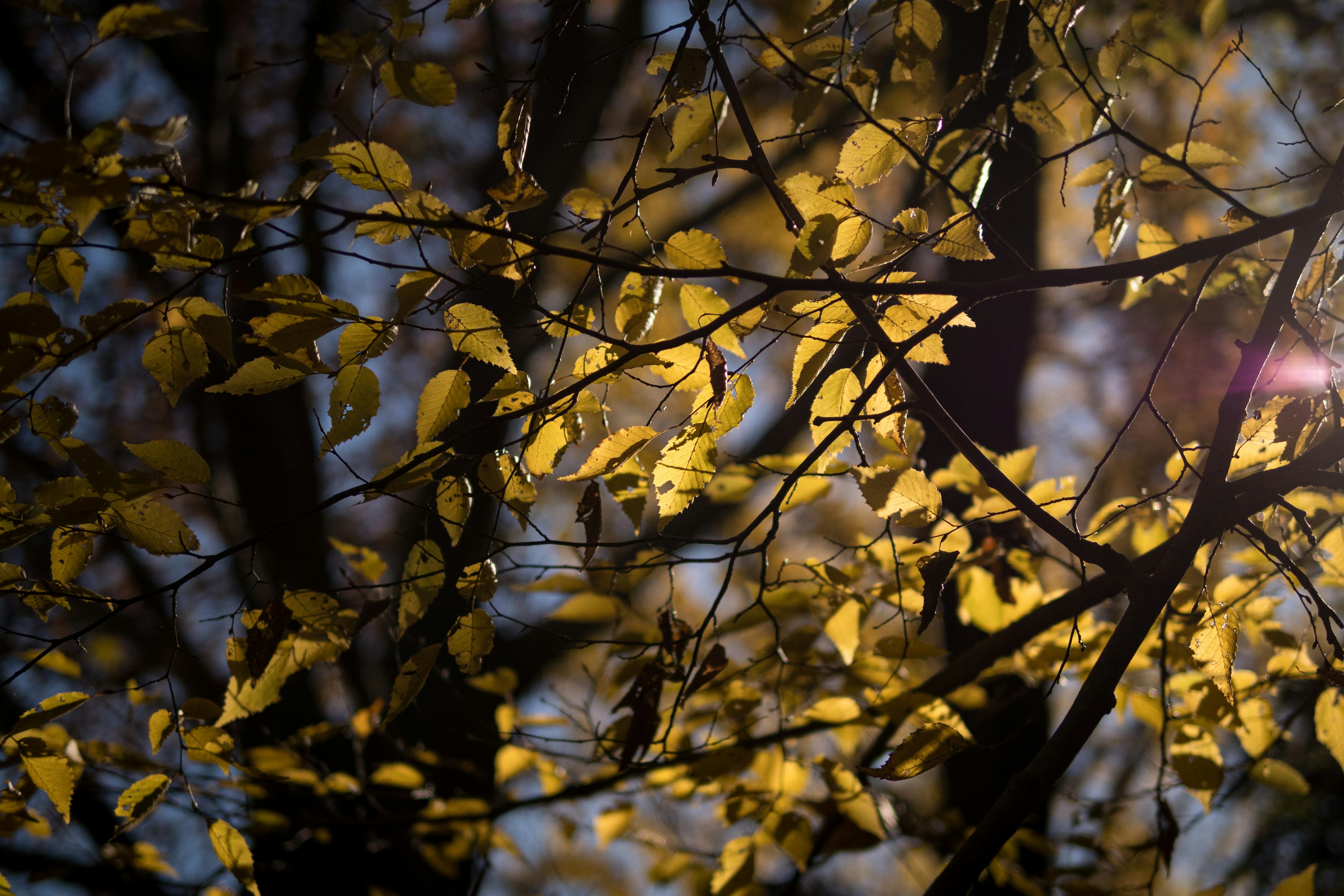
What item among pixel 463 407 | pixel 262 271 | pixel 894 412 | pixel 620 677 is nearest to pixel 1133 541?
pixel 894 412

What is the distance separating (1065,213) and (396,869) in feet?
17.4

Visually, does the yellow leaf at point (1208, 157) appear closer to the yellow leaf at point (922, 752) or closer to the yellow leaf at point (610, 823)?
the yellow leaf at point (922, 752)

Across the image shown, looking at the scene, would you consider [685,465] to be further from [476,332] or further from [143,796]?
[143,796]

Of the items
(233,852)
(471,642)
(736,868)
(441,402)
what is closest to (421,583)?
(471,642)

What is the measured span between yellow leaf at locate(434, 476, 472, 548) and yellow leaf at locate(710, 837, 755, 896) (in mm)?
1069

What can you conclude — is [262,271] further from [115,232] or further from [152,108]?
[152,108]

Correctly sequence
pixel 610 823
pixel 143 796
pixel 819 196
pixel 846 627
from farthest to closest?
pixel 610 823 → pixel 846 627 → pixel 143 796 → pixel 819 196

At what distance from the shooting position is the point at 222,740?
3.96 feet

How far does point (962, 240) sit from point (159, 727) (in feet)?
4.80

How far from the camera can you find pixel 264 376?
882 millimetres

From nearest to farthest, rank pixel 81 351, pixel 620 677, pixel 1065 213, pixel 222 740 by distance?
pixel 81 351 < pixel 222 740 < pixel 620 677 < pixel 1065 213

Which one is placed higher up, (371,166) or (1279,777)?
(371,166)

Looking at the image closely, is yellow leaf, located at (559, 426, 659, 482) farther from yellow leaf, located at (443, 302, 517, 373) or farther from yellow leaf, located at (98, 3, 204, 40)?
yellow leaf, located at (98, 3, 204, 40)

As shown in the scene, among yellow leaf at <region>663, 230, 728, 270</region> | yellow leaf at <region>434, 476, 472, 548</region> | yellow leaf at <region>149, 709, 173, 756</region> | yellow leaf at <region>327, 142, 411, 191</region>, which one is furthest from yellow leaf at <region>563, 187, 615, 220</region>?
yellow leaf at <region>149, 709, 173, 756</region>
